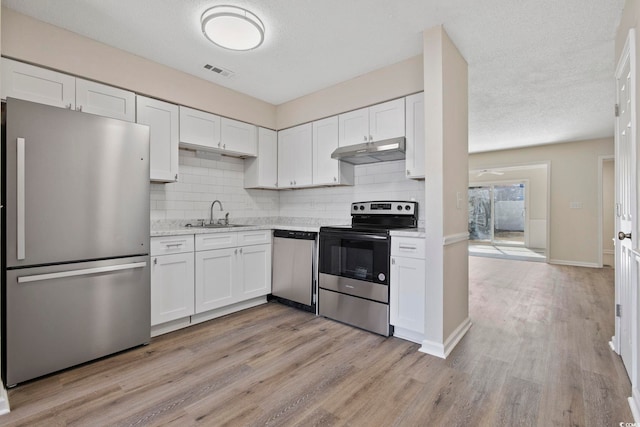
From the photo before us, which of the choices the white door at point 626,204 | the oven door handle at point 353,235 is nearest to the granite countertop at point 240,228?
the oven door handle at point 353,235

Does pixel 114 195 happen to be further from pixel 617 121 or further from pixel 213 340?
pixel 617 121

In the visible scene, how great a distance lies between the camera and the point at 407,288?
260cm

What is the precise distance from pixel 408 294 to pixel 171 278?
2110 mm

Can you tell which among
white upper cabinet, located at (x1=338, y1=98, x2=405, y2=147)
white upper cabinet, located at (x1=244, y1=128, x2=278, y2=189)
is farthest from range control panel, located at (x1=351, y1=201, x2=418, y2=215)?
white upper cabinet, located at (x1=244, y1=128, x2=278, y2=189)

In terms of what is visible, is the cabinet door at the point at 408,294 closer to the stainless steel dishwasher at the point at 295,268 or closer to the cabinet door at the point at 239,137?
the stainless steel dishwasher at the point at 295,268

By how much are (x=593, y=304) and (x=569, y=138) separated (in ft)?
12.3

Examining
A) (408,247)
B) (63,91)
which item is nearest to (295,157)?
(408,247)

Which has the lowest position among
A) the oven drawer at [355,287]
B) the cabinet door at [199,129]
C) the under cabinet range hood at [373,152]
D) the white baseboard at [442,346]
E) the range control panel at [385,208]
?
the white baseboard at [442,346]

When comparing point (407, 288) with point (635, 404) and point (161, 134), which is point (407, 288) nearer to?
point (635, 404)

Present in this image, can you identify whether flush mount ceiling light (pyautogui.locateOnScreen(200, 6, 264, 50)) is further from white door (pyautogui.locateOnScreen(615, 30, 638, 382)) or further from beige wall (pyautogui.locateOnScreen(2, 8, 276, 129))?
white door (pyautogui.locateOnScreen(615, 30, 638, 382))

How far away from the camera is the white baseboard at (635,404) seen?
1.59 m

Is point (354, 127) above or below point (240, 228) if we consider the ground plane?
above

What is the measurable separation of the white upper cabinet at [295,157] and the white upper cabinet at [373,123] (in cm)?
52

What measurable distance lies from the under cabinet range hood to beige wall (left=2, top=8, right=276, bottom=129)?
1.38 meters
